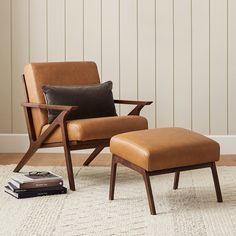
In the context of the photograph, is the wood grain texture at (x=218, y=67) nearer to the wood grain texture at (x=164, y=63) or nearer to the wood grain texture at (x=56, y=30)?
the wood grain texture at (x=164, y=63)

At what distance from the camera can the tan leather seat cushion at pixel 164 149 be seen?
3.14 meters

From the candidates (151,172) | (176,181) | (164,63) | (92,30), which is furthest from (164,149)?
(92,30)

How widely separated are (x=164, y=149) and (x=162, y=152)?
1.2 inches

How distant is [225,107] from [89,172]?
1.54m

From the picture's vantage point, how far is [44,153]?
5312 millimetres

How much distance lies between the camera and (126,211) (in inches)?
126

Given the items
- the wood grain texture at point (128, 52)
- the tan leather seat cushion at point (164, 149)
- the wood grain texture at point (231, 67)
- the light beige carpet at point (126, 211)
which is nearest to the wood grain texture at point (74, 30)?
the wood grain texture at point (128, 52)

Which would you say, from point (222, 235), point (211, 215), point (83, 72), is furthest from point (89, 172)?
point (222, 235)

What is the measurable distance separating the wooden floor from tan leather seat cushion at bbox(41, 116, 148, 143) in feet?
2.41

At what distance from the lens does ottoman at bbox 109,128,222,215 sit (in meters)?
3.15

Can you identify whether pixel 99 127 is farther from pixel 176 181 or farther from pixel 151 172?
pixel 151 172

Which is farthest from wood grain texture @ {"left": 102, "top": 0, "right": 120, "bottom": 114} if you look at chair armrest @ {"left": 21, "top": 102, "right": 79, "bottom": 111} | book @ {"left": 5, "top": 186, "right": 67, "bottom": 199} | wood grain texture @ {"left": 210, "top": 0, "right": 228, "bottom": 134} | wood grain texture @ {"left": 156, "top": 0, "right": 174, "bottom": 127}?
book @ {"left": 5, "top": 186, "right": 67, "bottom": 199}

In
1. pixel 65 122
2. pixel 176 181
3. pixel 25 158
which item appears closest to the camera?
pixel 176 181

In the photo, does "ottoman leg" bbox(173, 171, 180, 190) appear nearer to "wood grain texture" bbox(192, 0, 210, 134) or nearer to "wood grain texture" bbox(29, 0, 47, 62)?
"wood grain texture" bbox(192, 0, 210, 134)
